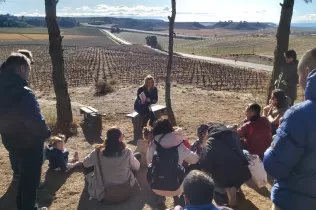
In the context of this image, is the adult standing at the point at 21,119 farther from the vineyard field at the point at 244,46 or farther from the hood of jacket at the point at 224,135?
the vineyard field at the point at 244,46

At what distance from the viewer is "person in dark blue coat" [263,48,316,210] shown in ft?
7.23

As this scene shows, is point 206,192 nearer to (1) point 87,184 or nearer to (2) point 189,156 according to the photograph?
(2) point 189,156

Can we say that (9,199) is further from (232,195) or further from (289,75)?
(289,75)

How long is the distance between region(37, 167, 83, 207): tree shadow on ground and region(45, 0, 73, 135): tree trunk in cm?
235

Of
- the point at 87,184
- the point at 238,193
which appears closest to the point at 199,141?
the point at 238,193

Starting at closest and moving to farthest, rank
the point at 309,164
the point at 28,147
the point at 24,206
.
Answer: the point at 309,164 < the point at 28,147 < the point at 24,206

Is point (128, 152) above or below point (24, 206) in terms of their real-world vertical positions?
above

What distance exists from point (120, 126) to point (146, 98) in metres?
1.65

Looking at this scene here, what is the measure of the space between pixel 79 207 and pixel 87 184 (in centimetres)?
64

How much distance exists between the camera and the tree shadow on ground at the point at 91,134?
773cm

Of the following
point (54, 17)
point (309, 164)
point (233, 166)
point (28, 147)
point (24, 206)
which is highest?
point (54, 17)

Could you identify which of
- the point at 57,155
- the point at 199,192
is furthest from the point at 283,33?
the point at 199,192

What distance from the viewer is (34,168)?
3928 millimetres

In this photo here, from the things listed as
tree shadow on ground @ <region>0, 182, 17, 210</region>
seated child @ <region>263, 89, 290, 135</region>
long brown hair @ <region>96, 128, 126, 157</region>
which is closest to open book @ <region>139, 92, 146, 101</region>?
seated child @ <region>263, 89, 290, 135</region>
